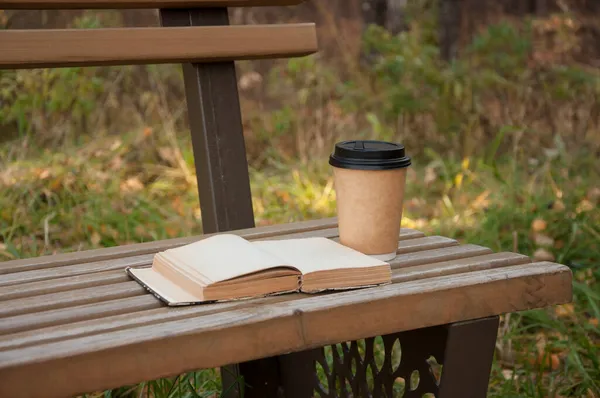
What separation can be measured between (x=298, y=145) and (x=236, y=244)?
9.65ft

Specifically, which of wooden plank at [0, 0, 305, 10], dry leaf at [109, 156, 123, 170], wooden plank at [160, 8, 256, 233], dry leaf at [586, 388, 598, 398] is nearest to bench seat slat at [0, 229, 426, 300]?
wooden plank at [160, 8, 256, 233]

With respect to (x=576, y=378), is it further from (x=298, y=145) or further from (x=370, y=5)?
(x=370, y=5)

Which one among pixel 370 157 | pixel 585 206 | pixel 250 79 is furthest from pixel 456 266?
pixel 250 79

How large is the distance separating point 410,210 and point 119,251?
218 cm

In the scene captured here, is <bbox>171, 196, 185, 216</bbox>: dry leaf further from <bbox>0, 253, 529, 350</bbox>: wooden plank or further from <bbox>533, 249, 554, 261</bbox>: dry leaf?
<bbox>0, 253, 529, 350</bbox>: wooden plank

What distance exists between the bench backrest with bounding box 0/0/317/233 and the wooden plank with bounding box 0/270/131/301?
53 centimetres

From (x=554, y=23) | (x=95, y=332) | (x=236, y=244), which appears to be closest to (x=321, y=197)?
(x=236, y=244)

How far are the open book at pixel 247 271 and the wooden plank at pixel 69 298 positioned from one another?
30mm

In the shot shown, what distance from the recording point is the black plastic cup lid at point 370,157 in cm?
145

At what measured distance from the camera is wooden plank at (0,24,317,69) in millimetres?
1806

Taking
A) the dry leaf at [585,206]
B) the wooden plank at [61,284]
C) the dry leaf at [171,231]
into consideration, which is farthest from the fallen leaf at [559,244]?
the wooden plank at [61,284]

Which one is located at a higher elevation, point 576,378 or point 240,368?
point 240,368

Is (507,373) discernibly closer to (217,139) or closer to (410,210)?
(217,139)

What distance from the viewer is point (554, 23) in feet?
20.2
